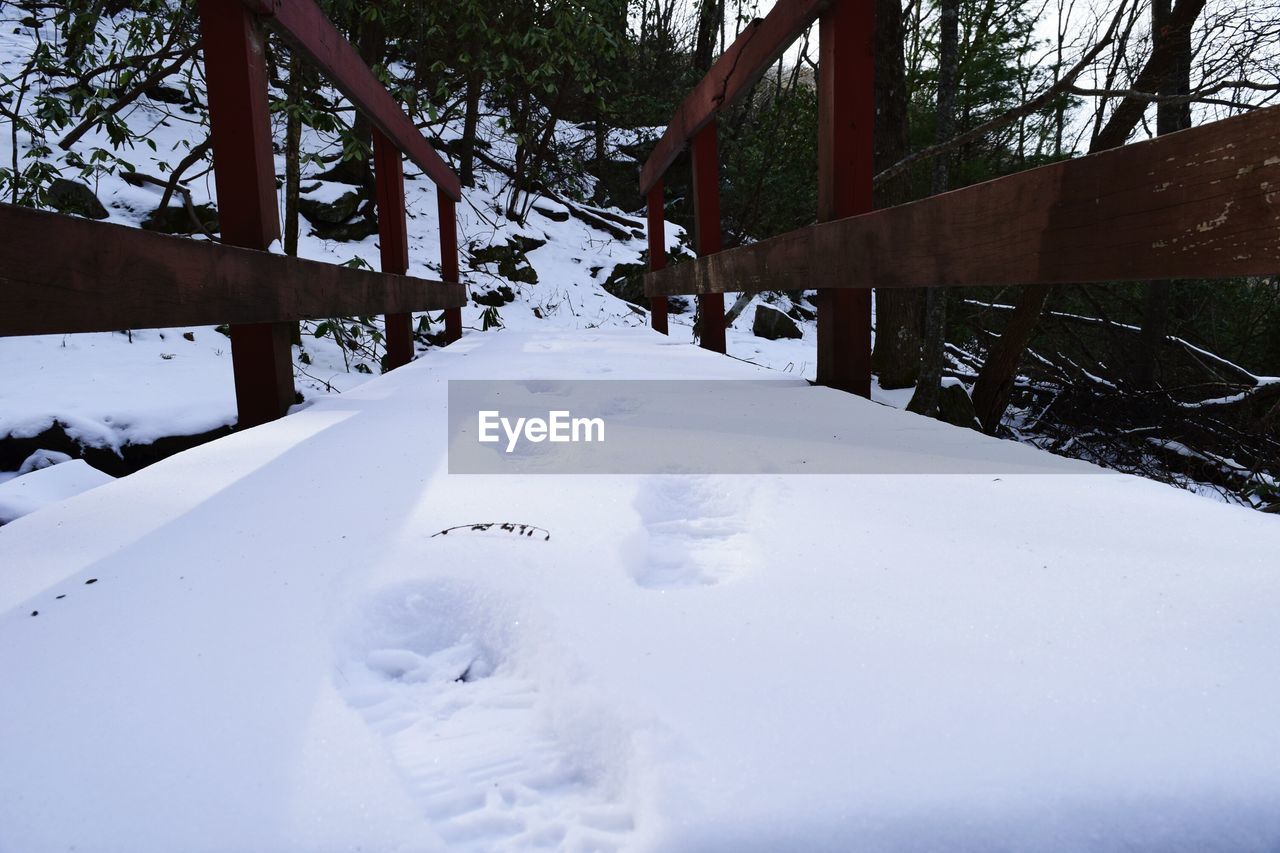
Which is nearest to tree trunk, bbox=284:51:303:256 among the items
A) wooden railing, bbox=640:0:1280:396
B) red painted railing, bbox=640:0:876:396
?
wooden railing, bbox=640:0:1280:396

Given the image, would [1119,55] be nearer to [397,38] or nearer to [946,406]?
[946,406]

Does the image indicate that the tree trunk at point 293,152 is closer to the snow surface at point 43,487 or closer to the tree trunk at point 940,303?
the snow surface at point 43,487

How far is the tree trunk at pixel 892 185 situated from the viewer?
5.42 meters

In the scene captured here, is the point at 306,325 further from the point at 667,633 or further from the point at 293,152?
the point at 667,633

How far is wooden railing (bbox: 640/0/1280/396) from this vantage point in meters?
0.95

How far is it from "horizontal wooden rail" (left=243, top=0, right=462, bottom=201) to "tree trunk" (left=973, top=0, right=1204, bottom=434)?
11.8ft

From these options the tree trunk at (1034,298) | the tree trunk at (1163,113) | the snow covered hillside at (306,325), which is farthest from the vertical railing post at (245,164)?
the tree trunk at (1163,113)

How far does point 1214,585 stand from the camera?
890mm

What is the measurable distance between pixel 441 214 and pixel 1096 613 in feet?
18.1

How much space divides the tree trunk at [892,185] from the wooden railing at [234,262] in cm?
340

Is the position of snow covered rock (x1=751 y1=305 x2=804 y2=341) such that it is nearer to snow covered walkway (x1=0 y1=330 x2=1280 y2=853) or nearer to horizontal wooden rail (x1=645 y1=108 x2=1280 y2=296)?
horizontal wooden rail (x1=645 y1=108 x2=1280 y2=296)

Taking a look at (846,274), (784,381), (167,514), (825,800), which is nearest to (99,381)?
(167,514)

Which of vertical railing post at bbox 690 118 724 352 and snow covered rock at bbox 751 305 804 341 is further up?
vertical railing post at bbox 690 118 724 352

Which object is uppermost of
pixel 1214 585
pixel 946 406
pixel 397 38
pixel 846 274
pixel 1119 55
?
pixel 397 38
